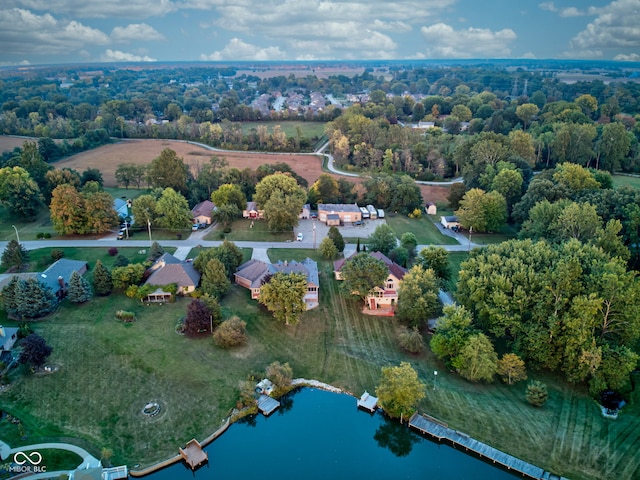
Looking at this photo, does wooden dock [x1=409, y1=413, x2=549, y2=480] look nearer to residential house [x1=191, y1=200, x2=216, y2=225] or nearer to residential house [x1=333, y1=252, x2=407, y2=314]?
residential house [x1=333, y1=252, x2=407, y2=314]

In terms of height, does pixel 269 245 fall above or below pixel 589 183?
below

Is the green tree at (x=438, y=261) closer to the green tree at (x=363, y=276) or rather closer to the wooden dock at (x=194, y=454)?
the green tree at (x=363, y=276)

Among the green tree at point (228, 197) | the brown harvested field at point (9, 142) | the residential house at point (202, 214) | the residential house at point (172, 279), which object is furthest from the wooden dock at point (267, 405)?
the brown harvested field at point (9, 142)

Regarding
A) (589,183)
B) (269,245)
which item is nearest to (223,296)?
(269,245)

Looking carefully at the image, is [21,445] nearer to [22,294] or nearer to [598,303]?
[22,294]

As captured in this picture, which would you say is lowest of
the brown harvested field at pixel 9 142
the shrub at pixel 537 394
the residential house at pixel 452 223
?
the shrub at pixel 537 394

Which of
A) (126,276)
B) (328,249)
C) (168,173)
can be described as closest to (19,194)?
(168,173)
